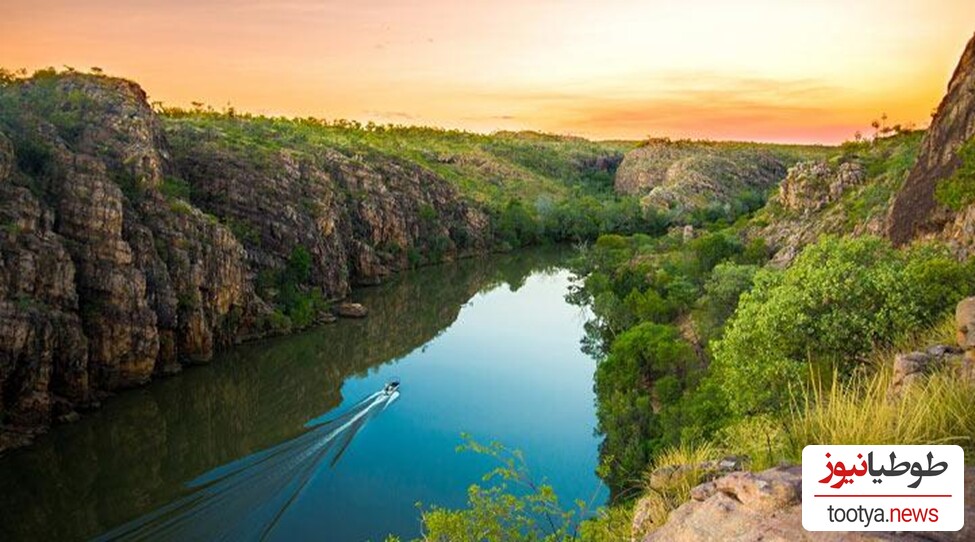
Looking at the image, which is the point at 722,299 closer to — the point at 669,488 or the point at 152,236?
the point at 669,488

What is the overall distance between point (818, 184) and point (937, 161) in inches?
939

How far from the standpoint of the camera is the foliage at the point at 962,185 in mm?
25875

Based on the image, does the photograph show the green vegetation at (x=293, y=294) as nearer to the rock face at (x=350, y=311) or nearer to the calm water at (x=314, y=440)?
the rock face at (x=350, y=311)

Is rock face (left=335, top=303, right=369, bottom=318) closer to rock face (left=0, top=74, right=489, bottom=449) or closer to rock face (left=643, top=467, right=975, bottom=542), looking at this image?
rock face (left=0, top=74, right=489, bottom=449)

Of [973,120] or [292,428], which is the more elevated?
[973,120]

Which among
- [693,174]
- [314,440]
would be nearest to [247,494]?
[314,440]

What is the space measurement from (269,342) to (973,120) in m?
43.1

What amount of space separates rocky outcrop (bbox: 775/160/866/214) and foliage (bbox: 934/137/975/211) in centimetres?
2582

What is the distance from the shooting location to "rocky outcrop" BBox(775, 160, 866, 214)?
2058 inches

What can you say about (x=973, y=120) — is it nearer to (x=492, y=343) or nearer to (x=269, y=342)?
(x=492, y=343)

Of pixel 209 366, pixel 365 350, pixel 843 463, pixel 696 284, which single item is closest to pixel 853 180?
pixel 696 284

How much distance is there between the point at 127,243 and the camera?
1561 inches

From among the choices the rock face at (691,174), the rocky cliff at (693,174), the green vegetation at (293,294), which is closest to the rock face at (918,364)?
the green vegetation at (293,294)

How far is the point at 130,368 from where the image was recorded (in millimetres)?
37281
